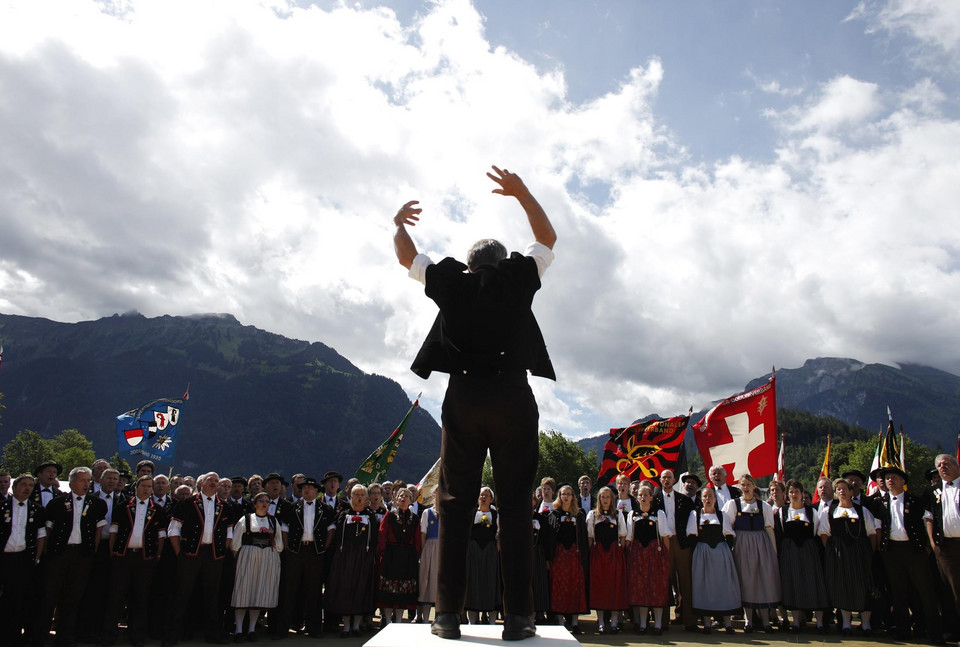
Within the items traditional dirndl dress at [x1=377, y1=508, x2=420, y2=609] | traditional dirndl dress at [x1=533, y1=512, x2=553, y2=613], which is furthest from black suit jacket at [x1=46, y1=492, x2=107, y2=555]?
traditional dirndl dress at [x1=533, y1=512, x2=553, y2=613]

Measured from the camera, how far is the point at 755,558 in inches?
383

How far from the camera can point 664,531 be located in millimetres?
9984

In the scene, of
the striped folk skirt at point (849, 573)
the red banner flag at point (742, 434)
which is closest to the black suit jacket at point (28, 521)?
the red banner flag at point (742, 434)

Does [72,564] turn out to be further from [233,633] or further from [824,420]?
[824,420]

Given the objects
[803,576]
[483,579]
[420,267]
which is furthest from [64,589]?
[803,576]

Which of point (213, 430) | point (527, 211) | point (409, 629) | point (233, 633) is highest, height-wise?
point (213, 430)

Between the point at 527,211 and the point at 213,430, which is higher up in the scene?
the point at 213,430

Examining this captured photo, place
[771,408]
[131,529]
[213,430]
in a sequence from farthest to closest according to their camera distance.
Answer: [213,430] < [771,408] < [131,529]

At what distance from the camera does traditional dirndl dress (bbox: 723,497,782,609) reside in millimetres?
9547

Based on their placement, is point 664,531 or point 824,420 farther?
point 824,420

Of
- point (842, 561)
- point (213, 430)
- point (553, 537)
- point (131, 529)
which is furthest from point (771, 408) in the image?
point (213, 430)

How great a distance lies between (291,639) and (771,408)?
976 centimetres

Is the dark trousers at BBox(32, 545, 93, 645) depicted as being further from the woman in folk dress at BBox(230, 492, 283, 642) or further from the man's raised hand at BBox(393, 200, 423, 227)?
the man's raised hand at BBox(393, 200, 423, 227)

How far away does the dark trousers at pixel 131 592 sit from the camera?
833cm
